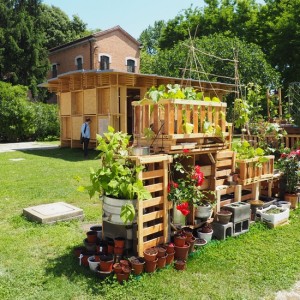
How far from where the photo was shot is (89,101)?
16.9 metres

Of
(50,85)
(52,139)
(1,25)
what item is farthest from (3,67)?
(50,85)

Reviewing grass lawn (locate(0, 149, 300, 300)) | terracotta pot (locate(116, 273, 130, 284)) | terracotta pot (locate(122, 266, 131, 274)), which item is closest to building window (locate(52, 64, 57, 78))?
grass lawn (locate(0, 149, 300, 300))

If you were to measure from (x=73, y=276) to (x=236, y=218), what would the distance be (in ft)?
8.26

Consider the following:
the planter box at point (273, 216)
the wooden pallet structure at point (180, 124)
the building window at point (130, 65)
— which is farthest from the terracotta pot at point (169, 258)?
the building window at point (130, 65)

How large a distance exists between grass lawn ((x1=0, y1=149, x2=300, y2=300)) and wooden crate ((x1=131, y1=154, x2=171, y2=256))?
1.51ft

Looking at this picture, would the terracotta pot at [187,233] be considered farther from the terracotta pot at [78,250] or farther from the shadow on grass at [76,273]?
the terracotta pot at [78,250]

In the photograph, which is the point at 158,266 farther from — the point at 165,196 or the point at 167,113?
the point at 167,113

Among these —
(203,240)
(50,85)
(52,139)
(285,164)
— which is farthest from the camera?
(52,139)

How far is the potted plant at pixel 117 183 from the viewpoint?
4035mm

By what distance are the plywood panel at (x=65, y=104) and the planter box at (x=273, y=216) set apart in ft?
46.3

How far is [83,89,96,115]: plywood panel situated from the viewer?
16656mm

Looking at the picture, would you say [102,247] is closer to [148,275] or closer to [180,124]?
[148,275]

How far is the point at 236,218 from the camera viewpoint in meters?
5.23

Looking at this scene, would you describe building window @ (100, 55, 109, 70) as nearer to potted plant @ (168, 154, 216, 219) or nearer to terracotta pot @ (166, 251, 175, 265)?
potted plant @ (168, 154, 216, 219)
